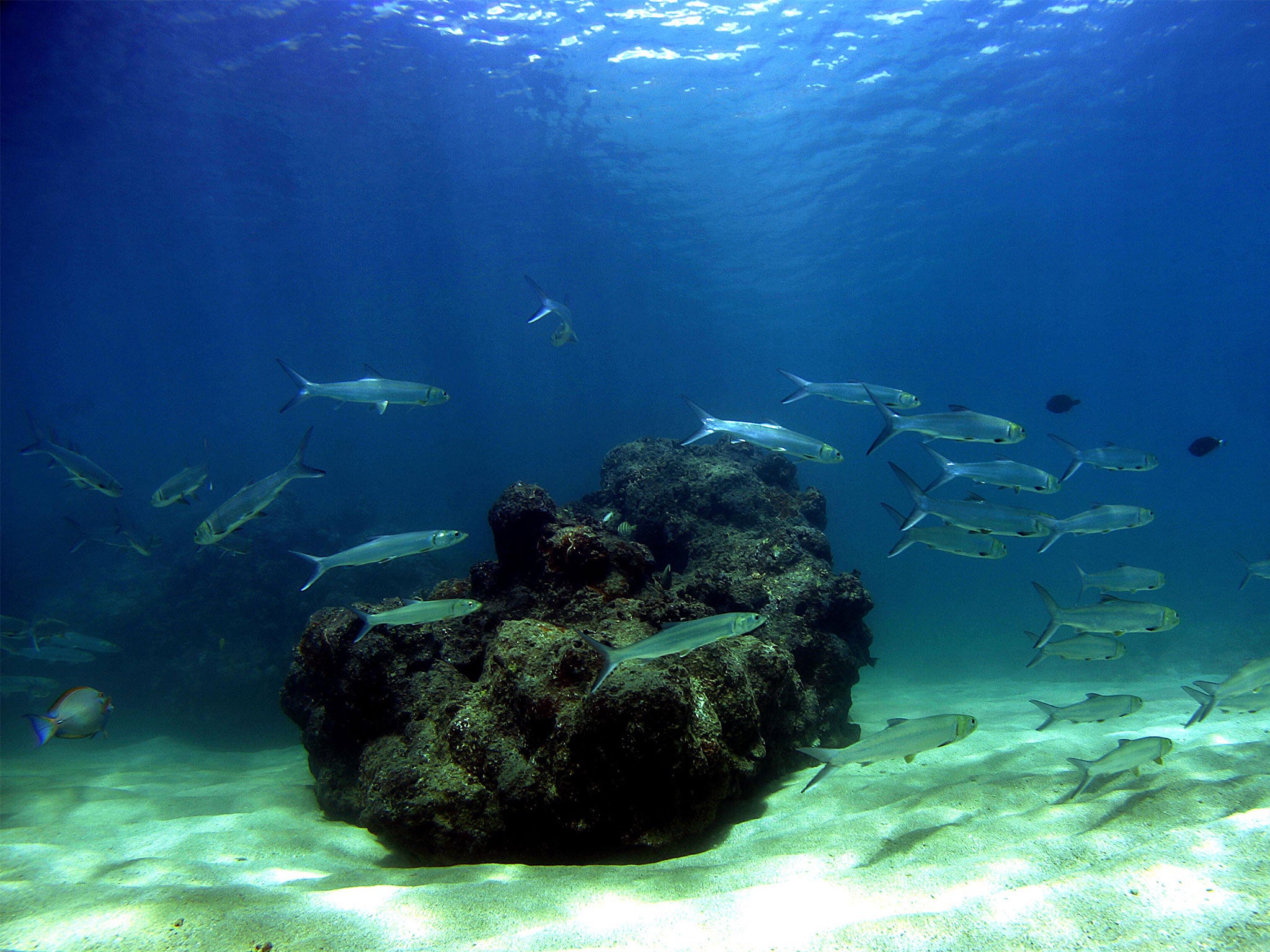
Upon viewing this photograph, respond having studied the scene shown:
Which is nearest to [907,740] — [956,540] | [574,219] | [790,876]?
[790,876]

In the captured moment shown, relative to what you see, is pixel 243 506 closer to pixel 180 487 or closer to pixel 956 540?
pixel 180 487

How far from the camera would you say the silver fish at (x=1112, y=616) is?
4.43 m

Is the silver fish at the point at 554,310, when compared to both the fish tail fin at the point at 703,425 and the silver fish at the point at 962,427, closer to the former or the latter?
the fish tail fin at the point at 703,425

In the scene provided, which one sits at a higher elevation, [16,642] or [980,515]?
[980,515]

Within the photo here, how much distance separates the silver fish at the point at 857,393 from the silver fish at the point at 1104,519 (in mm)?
1846

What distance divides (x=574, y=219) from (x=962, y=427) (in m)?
29.7

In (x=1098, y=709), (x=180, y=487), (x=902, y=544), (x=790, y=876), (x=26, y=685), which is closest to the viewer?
(x=790, y=876)

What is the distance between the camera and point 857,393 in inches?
251

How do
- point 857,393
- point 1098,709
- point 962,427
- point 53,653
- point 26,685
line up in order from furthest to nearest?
point 26,685, point 53,653, point 857,393, point 962,427, point 1098,709

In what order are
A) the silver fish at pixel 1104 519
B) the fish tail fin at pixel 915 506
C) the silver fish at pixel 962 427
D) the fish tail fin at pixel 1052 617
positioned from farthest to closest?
the silver fish at pixel 1104 519 < the silver fish at pixel 962 427 < the fish tail fin at pixel 915 506 < the fish tail fin at pixel 1052 617

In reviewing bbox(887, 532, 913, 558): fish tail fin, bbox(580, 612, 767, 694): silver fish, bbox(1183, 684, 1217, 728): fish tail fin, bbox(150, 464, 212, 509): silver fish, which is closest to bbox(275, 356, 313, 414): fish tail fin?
bbox(150, 464, 212, 509): silver fish

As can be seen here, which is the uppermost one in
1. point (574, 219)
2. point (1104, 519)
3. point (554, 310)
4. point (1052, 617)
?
point (574, 219)

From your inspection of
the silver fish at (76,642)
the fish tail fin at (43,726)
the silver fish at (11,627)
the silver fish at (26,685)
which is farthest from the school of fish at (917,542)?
the silver fish at (26,685)

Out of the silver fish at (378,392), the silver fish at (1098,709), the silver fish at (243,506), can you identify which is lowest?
the silver fish at (1098,709)
